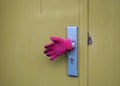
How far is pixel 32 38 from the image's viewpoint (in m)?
1.47

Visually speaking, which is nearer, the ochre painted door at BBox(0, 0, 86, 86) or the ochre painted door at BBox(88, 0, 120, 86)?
the ochre painted door at BBox(88, 0, 120, 86)

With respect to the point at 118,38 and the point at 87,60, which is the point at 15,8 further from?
the point at 118,38

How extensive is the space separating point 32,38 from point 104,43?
567 millimetres

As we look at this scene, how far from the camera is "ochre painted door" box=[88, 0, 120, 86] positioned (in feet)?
3.83

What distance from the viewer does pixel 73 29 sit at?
1.28 metres

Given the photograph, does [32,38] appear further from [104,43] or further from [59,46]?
[104,43]

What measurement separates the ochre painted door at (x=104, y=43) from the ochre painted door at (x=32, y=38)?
97 mm

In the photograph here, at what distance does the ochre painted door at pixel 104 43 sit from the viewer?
1.17 m

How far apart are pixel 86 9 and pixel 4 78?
0.93 meters

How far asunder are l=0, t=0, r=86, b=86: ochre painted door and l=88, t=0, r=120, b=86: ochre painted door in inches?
3.8

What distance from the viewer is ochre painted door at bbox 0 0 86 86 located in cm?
133

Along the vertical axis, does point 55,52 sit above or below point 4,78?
above

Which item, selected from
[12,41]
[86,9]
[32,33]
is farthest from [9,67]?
[86,9]

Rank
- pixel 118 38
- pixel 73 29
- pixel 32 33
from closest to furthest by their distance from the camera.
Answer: pixel 118 38 < pixel 73 29 < pixel 32 33
